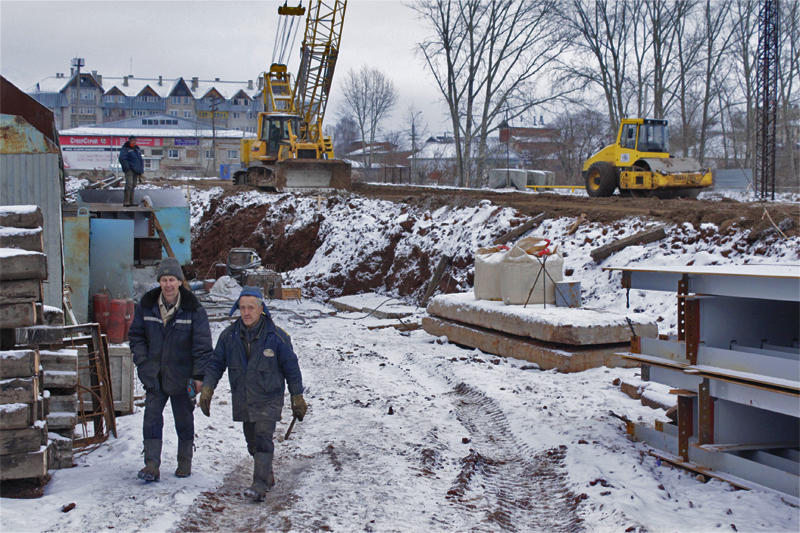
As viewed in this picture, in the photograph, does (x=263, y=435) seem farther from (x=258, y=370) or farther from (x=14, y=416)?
(x=14, y=416)

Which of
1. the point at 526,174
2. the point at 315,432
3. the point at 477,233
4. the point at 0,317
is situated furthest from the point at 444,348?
the point at 526,174

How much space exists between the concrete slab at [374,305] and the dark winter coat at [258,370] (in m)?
8.95

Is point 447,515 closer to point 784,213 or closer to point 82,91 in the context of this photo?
point 784,213

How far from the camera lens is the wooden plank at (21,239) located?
4562 millimetres

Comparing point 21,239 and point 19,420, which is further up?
point 21,239

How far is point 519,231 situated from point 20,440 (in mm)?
11225

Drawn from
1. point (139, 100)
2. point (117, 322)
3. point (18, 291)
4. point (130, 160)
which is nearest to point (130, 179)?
point (130, 160)

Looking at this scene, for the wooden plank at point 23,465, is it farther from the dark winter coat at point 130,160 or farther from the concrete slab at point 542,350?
the dark winter coat at point 130,160

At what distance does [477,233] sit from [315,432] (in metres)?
9.55

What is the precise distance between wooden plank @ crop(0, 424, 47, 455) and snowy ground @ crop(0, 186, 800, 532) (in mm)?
346

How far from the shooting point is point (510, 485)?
519 cm

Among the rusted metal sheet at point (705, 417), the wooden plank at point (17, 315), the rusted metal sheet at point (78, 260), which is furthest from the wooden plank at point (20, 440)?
the rusted metal sheet at point (78, 260)

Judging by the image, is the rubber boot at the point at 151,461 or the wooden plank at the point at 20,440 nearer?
the wooden plank at the point at 20,440

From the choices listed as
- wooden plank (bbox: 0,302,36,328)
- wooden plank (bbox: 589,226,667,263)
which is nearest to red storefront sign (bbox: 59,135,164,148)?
wooden plank (bbox: 589,226,667,263)
